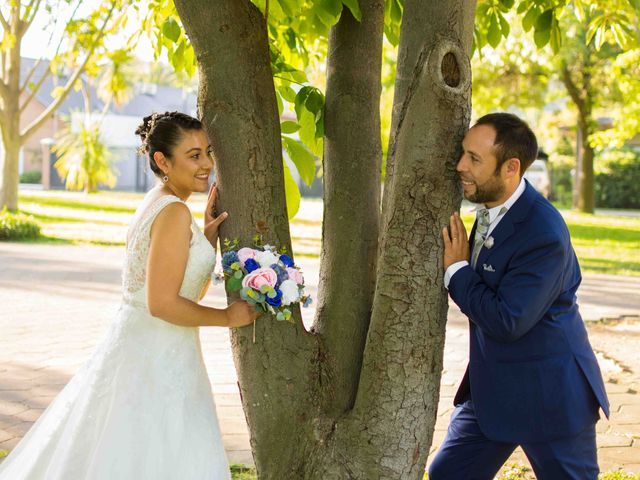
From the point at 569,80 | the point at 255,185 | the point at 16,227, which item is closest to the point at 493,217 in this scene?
the point at 255,185

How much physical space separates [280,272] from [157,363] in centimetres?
66

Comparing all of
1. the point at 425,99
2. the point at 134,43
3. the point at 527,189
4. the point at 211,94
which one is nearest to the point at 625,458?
the point at 527,189

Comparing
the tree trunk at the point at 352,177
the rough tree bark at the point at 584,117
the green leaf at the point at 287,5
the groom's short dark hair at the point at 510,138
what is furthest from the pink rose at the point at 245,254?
the rough tree bark at the point at 584,117

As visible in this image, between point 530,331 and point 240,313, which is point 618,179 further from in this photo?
point 240,313

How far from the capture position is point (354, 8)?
3.48 metres

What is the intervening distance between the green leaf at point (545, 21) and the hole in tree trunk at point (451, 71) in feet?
4.35

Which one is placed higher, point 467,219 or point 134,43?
point 134,43

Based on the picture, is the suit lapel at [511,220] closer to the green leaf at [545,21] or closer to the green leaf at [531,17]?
the green leaf at [545,21]

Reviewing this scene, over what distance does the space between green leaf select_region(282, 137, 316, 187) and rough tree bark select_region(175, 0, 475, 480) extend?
33 centimetres

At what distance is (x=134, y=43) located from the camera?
6.91m

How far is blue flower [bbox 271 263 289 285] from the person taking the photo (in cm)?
321

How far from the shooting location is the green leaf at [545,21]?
4.29 meters

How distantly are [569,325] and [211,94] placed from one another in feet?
5.26

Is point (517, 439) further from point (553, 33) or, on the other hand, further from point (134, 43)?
point (134, 43)
